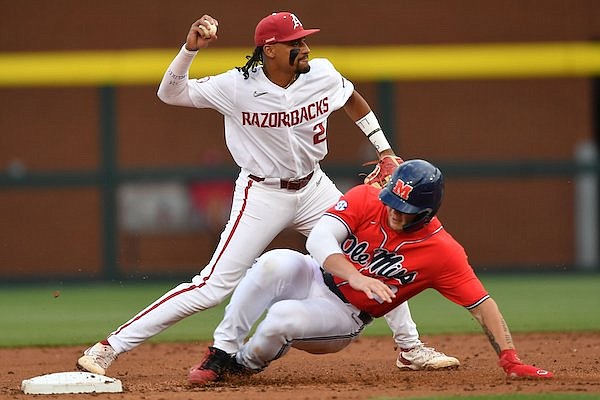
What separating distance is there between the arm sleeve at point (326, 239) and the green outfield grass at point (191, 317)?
2.88 meters

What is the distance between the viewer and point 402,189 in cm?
489

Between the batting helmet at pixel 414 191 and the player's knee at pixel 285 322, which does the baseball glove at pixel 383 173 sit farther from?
the player's knee at pixel 285 322

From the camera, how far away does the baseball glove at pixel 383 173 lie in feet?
18.2

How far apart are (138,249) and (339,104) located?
7.32 metres

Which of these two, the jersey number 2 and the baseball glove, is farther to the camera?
the jersey number 2

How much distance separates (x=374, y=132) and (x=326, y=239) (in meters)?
1.38

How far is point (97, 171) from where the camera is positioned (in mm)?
12297

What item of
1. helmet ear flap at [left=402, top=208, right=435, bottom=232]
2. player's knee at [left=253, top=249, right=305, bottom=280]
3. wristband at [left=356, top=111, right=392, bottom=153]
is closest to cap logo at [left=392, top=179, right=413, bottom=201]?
helmet ear flap at [left=402, top=208, right=435, bottom=232]

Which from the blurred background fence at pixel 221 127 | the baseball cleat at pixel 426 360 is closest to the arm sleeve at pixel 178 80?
the baseball cleat at pixel 426 360

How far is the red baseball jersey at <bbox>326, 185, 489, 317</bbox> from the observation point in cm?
507

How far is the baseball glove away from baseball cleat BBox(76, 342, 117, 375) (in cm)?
146

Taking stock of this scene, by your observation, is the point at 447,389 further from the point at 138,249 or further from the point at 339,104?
the point at 138,249

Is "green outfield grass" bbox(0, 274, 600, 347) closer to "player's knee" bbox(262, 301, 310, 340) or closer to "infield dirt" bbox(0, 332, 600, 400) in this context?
"infield dirt" bbox(0, 332, 600, 400)

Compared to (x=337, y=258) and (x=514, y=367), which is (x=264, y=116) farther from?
(x=514, y=367)
